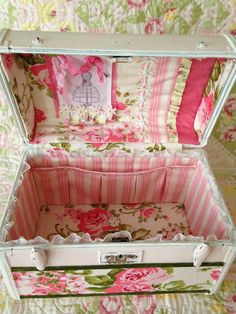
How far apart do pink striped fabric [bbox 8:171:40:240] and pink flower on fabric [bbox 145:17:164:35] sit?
0.51 meters

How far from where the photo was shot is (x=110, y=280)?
0.80m

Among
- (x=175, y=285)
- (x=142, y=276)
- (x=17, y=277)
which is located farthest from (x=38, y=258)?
(x=175, y=285)

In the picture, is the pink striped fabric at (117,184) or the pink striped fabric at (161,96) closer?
the pink striped fabric at (161,96)

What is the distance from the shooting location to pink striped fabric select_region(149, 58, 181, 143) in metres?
0.87

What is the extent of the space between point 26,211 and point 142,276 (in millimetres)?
366

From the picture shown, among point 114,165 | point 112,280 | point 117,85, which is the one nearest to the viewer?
point 112,280

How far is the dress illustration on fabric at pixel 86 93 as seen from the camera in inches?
35.6

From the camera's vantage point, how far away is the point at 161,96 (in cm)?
94

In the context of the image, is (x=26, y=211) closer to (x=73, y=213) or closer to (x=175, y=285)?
(x=73, y=213)

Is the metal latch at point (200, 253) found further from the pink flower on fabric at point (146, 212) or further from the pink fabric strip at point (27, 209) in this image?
the pink fabric strip at point (27, 209)

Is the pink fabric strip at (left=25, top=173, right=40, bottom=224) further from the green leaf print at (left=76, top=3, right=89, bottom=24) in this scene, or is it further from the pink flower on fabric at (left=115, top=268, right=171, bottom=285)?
the green leaf print at (left=76, top=3, right=89, bottom=24)

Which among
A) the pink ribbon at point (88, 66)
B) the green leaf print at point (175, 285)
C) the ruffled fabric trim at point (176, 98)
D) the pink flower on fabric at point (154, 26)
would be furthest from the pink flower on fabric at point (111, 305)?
the pink flower on fabric at point (154, 26)

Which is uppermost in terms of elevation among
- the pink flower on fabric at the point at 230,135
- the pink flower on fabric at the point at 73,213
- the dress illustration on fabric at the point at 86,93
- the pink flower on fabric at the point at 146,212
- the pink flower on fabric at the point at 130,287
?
the dress illustration on fabric at the point at 86,93

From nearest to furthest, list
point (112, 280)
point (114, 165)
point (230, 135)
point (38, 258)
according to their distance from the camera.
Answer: point (38, 258), point (112, 280), point (114, 165), point (230, 135)
